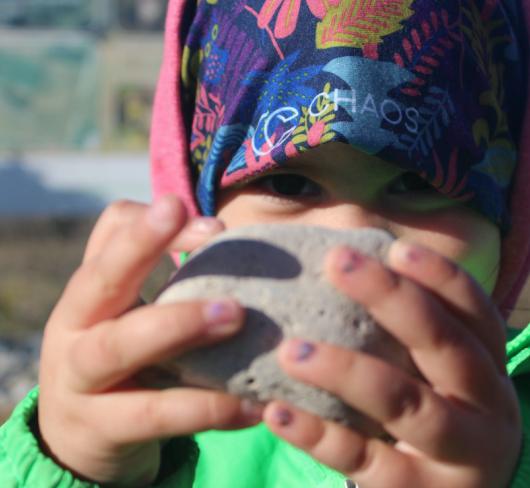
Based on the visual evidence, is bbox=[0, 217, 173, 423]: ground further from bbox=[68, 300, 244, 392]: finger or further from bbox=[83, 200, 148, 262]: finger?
bbox=[68, 300, 244, 392]: finger

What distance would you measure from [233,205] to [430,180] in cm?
33

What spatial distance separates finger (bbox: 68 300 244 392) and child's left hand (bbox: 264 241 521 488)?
63mm

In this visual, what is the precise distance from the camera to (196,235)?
96 cm

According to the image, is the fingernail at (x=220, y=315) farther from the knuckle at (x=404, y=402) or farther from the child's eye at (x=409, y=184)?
the child's eye at (x=409, y=184)

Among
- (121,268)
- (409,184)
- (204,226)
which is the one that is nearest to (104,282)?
(121,268)

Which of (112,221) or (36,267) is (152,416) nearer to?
(112,221)

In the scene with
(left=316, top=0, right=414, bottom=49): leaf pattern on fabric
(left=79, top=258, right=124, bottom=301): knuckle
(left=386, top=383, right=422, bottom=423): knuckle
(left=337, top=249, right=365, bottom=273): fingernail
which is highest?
(left=316, top=0, right=414, bottom=49): leaf pattern on fabric

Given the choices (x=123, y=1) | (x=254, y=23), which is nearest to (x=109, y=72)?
(x=123, y=1)

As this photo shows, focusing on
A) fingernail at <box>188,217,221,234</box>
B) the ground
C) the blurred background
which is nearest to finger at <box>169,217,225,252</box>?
fingernail at <box>188,217,221,234</box>

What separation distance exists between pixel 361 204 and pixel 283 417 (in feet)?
1.85

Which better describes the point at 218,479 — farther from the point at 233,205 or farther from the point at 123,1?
the point at 123,1

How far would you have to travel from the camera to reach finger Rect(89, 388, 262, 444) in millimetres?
838

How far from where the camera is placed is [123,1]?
6387mm

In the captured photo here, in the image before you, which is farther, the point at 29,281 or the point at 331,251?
the point at 29,281
